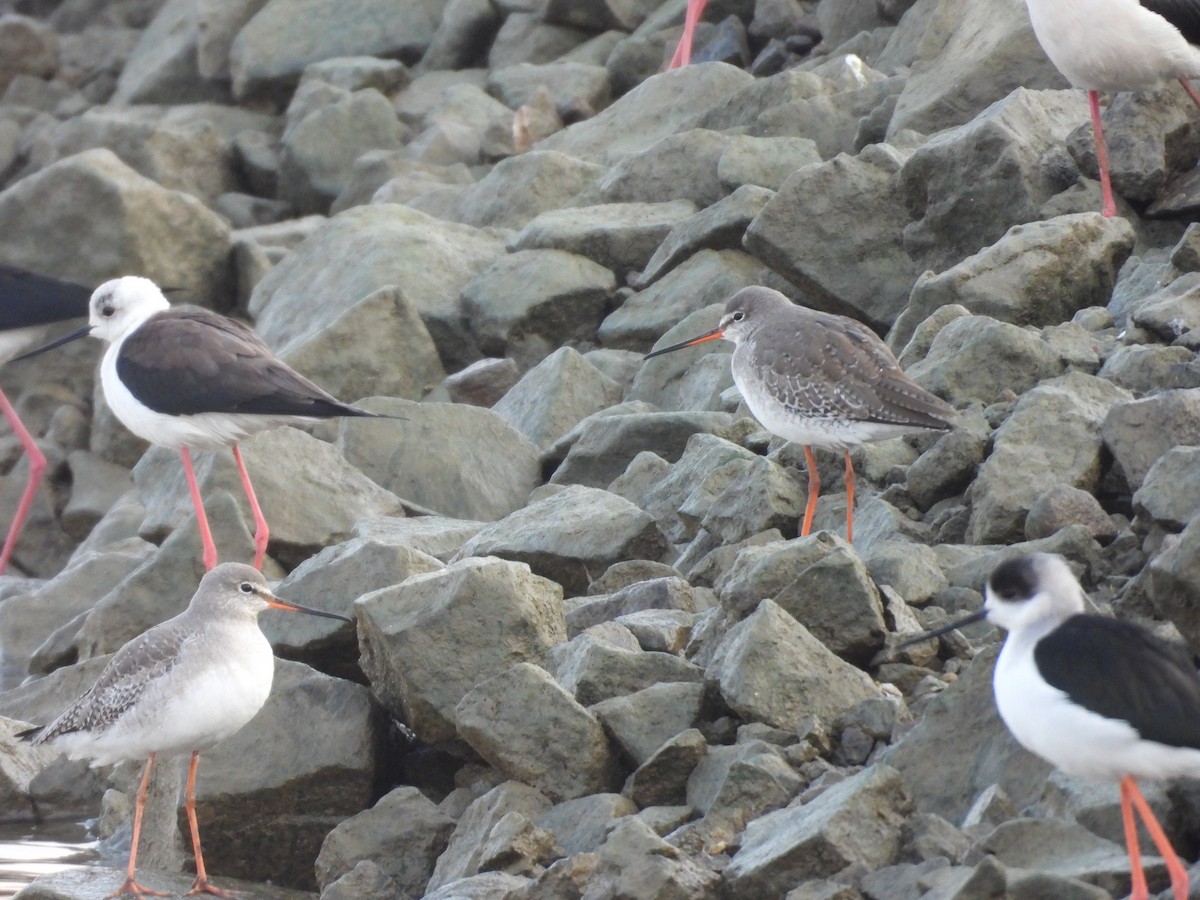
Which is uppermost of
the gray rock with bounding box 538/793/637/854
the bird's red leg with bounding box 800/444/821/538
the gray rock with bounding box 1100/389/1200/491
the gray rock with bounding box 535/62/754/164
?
the gray rock with bounding box 1100/389/1200/491

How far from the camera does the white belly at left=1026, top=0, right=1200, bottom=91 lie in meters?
9.40

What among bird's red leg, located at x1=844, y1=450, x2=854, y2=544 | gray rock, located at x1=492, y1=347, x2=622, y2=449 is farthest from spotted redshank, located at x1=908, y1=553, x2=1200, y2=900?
gray rock, located at x1=492, y1=347, x2=622, y2=449

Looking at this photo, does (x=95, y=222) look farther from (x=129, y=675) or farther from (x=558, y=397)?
(x=129, y=675)

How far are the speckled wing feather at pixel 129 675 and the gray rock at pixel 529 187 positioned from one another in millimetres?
6925

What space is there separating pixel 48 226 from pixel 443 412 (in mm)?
5823

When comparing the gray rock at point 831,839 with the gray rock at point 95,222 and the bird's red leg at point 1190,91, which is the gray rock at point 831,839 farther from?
the gray rock at point 95,222

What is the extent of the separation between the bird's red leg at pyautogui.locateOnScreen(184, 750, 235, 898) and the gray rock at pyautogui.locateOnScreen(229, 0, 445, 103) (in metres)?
13.3

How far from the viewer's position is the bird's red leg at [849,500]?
7.71 m

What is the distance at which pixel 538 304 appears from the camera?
11.8 meters

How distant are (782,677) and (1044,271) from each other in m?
3.44

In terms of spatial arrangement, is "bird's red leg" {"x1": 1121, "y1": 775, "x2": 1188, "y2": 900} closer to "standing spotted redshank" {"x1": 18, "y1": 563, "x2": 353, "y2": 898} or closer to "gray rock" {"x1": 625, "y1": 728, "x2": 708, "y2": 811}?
"gray rock" {"x1": 625, "y1": 728, "x2": 708, "y2": 811}

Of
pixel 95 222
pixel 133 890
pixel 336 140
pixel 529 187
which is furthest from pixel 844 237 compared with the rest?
pixel 336 140

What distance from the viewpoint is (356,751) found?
7113 mm

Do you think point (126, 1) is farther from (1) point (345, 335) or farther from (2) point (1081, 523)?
(2) point (1081, 523)
